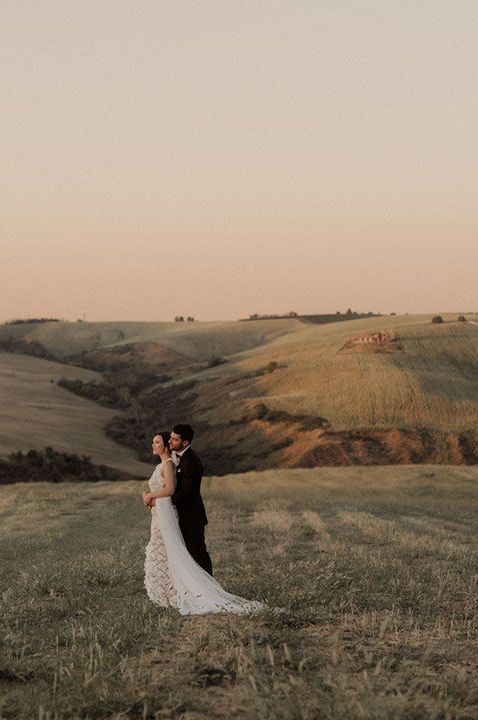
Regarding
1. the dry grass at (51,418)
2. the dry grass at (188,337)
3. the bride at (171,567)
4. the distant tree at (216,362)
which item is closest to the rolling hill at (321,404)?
the distant tree at (216,362)

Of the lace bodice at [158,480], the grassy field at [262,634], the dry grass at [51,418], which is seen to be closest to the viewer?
the grassy field at [262,634]

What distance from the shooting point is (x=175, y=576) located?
493 inches

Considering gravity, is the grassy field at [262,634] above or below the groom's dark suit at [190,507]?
below

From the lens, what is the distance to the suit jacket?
1302cm

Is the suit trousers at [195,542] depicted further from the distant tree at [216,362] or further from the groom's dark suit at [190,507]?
the distant tree at [216,362]

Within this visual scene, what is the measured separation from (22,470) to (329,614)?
50.4 m

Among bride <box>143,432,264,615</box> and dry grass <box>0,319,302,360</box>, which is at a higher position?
dry grass <box>0,319,302,360</box>

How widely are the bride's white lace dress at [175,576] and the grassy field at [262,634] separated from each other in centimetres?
33

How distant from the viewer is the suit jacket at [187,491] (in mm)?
13016

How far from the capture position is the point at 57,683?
848 centimetres

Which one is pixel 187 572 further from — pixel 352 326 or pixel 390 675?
pixel 352 326

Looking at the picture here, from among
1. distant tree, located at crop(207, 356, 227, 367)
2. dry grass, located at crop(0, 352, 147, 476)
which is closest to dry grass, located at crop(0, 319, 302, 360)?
distant tree, located at crop(207, 356, 227, 367)

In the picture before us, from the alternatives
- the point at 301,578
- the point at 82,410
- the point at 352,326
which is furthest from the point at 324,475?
the point at 352,326

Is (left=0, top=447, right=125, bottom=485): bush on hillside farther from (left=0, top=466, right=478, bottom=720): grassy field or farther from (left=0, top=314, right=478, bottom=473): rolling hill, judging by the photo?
(left=0, top=466, right=478, bottom=720): grassy field
